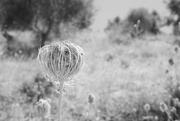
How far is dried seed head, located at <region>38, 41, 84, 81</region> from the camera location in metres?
1.46

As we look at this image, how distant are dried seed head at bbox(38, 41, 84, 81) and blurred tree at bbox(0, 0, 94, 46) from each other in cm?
1116

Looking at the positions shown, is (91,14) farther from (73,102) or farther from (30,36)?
(73,102)

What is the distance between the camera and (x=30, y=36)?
14.0m

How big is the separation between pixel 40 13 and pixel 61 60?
11.9 metres

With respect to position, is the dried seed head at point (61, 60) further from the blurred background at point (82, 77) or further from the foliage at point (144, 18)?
the foliage at point (144, 18)

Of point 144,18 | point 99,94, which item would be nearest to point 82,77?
point 99,94

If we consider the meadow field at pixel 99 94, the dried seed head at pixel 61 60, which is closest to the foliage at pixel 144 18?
the meadow field at pixel 99 94

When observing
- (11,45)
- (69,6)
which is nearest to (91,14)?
(69,6)

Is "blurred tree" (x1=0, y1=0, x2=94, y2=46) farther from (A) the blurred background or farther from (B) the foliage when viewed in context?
(B) the foliage

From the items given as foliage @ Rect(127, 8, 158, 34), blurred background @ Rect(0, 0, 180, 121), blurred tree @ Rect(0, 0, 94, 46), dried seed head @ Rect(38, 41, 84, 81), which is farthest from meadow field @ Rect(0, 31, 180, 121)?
foliage @ Rect(127, 8, 158, 34)

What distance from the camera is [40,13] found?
13.0 meters

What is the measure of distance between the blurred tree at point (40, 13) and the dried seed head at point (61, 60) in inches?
439

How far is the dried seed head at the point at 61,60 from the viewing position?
1.46 metres

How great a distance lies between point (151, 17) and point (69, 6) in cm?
1341
